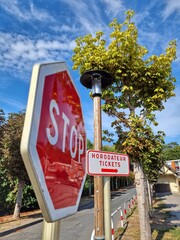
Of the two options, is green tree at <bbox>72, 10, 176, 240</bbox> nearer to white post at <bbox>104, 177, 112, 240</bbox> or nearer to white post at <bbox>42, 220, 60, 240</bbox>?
white post at <bbox>104, 177, 112, 240</bbox>

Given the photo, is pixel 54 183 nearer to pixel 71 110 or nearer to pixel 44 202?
pixel 44 202

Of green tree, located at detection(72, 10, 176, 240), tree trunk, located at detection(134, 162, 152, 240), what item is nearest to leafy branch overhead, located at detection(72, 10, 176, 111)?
green tree, located at detection(72, 10, 176, 240)

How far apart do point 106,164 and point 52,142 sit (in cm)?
165

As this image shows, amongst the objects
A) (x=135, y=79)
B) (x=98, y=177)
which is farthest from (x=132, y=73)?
(x=98, y=177)

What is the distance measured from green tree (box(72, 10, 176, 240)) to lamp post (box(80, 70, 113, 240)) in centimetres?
262

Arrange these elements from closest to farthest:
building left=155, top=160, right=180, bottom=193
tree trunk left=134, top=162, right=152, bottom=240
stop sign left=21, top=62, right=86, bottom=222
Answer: stop sign left=21, top=62, right=86, bottom=222 < tree trunk left=134, top=162, right=152, bottom=240 < building left=155, top=160, right=180, bottom=193

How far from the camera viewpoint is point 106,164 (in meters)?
2.30

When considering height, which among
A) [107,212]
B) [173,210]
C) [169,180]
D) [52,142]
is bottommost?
[173,210]

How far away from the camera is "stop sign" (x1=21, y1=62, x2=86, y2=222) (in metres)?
0.62

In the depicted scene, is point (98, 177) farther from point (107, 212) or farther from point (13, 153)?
point (13, 153)

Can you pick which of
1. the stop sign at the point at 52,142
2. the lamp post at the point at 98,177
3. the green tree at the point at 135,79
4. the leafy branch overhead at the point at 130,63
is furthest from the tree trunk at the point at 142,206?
the stop sign at the point at 52,142

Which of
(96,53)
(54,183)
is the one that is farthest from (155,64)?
(54,183)

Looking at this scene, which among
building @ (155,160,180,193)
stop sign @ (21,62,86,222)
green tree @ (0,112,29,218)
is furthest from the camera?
building @ (155,160,180,193)

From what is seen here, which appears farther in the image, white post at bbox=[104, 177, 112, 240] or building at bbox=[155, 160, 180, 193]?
building at bbox=[155, 160, 180, 193]
